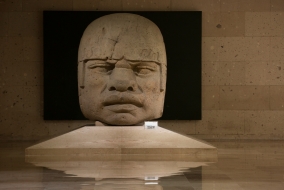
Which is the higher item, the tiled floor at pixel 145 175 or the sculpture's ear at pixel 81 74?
the sculpture's ear at pixel 81 74

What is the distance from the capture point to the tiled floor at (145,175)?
5086 mm

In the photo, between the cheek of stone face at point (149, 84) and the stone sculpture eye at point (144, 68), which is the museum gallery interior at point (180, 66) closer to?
the cheek of stone face at point (149, 84)

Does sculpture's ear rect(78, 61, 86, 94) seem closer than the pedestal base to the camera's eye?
No

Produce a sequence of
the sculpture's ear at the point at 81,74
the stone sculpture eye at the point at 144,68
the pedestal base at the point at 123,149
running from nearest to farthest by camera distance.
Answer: the pedestal base at the point at 123,149, the stone sculpture eye at the point at 144,68, the sculpture's ear at the point at 81,74

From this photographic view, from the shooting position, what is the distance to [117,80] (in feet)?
25.8

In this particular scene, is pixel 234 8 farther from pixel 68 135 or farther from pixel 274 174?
pixel 274 174

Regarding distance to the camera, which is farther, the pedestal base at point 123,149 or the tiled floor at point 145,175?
the pedestal base at point 123,149

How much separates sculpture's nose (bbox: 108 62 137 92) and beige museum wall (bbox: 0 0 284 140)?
11.1 feet

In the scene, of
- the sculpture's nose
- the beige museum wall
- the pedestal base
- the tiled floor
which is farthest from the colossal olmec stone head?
the beige museum wall

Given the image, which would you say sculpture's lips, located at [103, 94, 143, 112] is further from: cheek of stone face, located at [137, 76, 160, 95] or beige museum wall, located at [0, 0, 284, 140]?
beige museum wall, located at [0, 0, 284, 140]

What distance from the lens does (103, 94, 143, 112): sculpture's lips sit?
26.1 feet

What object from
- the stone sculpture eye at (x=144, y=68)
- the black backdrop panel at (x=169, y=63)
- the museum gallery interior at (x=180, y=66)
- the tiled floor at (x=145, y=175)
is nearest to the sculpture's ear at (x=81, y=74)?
the stone sculpture eye at (x=144, y=68)

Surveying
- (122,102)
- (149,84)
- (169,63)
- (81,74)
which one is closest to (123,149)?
(122,102)

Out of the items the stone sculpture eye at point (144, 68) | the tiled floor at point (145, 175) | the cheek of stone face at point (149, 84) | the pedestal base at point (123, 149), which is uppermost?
the stone sculpture eye at point (144, 68)
